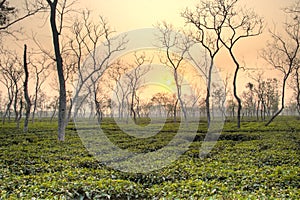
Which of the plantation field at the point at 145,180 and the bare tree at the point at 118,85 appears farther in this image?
the bare tree at the point at 118,85

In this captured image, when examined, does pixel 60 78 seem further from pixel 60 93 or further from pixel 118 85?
pixel 118 85

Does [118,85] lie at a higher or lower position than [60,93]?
higher

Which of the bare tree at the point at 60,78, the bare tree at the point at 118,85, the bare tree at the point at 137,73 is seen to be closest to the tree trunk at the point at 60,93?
the bare tree at the point at 60,78

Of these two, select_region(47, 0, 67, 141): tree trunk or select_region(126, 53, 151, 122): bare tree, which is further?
select_region(126, 53, 151, 122): bare tree

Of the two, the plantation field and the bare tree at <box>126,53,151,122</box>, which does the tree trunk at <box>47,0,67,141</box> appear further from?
the bare tree at <box>126,53,151,122</box>

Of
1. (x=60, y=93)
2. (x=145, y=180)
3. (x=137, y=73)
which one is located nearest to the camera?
(x=145, y=180)

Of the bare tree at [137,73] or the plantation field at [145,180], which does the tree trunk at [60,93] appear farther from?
the bare tree at [137,73]

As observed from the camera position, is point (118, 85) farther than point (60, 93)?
Yes

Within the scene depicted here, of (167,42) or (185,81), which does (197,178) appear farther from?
(185,81)

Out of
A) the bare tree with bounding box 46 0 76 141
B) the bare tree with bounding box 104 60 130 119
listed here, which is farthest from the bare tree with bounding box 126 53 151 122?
the bare tree with bounding box 46 0 76 141

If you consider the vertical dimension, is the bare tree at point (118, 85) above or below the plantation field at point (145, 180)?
above

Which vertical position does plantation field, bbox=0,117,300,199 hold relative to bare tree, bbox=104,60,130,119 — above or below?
below

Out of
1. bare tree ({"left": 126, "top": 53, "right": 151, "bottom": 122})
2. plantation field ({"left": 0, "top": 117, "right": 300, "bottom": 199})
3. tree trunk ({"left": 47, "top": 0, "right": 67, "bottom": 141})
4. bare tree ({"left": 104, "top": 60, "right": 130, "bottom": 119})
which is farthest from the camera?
bare tree ({"left": 104, "top": 60, "right": 130, "bottom": 119})

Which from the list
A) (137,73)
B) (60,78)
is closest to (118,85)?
(137,73)
